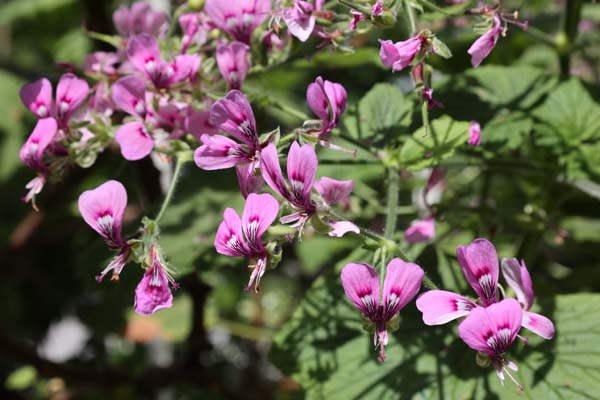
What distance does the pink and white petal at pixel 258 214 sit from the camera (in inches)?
25.9

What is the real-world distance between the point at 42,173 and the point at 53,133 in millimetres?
55

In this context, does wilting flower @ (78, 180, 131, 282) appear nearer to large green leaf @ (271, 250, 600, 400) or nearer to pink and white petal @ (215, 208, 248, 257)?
pink and white petal @ (215, 208, 248, 257)

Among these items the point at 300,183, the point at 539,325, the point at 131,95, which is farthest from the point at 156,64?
the point at 539,325

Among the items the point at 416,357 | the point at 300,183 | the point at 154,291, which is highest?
the point at 300,183

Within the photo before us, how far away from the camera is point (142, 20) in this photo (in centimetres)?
98

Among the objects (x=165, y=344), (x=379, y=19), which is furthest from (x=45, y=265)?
(x=379, y=19)

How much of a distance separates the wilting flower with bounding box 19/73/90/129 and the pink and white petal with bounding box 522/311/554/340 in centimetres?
49

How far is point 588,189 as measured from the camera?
0.94m

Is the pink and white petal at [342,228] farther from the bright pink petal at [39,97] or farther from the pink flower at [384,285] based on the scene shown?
the bright pink petal at [39,97]

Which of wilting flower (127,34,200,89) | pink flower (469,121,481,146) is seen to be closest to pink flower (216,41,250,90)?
wilting flower (127,34,200,89)

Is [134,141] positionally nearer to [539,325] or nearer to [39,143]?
[39,143]

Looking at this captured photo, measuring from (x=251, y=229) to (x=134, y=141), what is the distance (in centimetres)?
19

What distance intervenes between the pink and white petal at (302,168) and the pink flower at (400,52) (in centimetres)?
11

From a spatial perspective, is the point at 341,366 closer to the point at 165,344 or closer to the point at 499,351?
the point at 499,351
